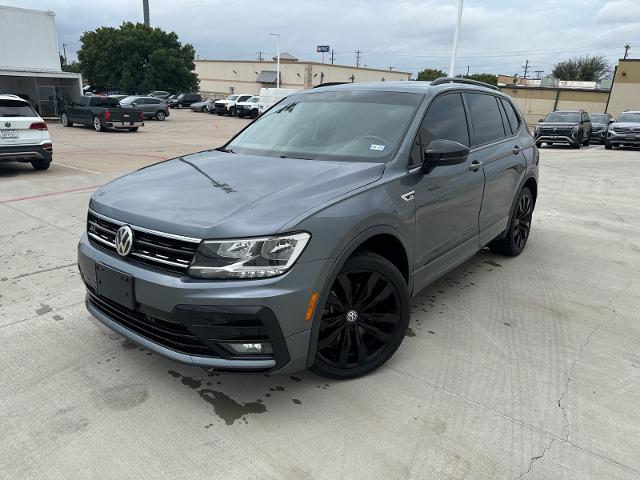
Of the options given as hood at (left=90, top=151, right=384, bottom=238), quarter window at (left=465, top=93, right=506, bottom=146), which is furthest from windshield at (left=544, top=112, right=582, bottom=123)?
hood at (left=90, top=151, right=384, bottom=238)

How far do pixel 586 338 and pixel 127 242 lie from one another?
3.27 meters

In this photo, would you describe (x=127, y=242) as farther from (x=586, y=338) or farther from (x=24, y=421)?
(x=586, y=338)

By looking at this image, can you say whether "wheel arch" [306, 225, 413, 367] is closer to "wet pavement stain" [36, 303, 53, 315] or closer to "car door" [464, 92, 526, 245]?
"car door" [464, 92, 526, 245]

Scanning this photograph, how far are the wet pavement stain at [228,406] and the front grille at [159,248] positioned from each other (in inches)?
32.7

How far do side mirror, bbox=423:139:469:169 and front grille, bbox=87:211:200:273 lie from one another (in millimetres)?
1664

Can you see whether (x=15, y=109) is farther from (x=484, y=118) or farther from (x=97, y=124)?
(x=97, y=124)

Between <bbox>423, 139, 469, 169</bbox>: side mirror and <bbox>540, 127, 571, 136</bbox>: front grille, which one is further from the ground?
<bbox>423, 139, 469, 169</bbox>: side mirror

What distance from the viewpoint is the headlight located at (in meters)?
2.40

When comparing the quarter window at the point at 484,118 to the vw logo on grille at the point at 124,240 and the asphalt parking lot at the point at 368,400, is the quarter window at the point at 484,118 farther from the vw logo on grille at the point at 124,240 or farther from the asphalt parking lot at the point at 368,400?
the vw logo on grille at the point at 124,240

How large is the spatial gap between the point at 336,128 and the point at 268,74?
75707 millimetres

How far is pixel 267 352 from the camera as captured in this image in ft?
8.14

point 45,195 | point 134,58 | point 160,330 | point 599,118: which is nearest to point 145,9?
point 134,58

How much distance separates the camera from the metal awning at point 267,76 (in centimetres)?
7312

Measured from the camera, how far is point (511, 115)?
209 inches
